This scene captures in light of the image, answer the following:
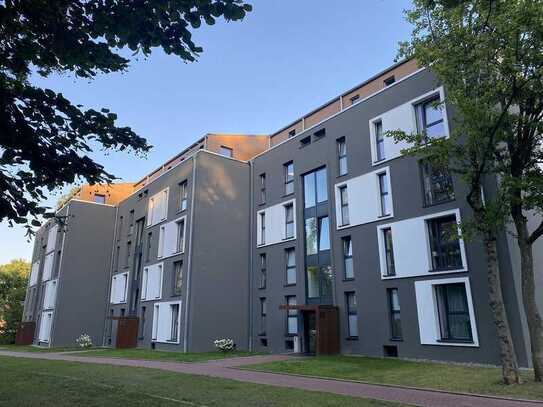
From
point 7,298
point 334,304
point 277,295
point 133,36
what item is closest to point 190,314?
point 277,295

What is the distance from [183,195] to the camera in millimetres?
27234

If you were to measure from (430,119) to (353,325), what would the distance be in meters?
9.19

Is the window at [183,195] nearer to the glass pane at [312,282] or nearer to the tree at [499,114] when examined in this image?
the glass pane at [312,282]

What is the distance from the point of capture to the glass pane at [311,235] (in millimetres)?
21969

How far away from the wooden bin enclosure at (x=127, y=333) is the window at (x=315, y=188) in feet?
47.5

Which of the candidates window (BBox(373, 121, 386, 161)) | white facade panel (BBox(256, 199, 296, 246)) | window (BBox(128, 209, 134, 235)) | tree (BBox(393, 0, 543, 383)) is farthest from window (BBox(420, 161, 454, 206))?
window (BBox(128, 209, 134, 235))

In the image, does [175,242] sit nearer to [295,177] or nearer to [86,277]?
[295,177]

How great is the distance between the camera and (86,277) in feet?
112

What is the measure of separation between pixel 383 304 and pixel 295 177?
28.9 ft

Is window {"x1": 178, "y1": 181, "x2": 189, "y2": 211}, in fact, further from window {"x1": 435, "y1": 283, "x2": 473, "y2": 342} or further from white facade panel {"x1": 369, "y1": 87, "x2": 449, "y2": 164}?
window {"x1": 435, "y1": 283, "x2": 473, "y2": 342}

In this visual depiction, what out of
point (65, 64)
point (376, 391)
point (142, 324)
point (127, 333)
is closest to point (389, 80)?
point (376, 391)

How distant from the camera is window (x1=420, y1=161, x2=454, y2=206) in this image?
1638cm

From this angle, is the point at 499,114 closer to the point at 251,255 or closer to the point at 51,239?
the point at 251,255

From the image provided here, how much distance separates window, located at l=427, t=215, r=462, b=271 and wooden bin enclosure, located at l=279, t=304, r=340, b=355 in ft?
17.1
